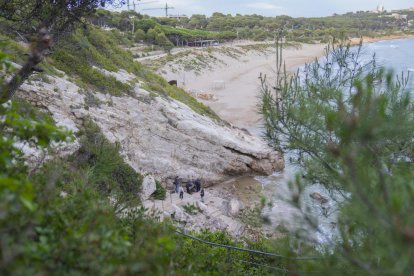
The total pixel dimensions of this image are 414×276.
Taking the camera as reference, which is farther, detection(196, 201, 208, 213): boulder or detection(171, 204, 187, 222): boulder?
detection(196, 201, 208, 213): boulder

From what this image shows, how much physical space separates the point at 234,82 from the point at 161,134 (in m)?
35.9

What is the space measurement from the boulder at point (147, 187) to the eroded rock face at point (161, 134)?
90 centimetres

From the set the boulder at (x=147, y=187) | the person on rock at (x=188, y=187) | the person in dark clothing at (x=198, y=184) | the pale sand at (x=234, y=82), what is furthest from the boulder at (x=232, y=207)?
the pale sand at (x=234, y=82)

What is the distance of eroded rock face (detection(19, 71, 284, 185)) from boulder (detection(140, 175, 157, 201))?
895 millimetres

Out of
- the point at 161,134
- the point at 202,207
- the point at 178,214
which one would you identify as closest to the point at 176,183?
the point at 202,207

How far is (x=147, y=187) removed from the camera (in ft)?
49.7

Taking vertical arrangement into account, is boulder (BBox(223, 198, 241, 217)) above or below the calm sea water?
below

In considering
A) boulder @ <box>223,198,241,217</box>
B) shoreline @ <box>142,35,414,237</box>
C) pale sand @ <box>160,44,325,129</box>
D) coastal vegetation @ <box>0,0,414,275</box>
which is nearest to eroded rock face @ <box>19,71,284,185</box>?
shoreline @ <box>142,35,414,237</box>

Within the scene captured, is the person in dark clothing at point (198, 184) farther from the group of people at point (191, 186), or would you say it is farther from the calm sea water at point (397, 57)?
the calm sea water at point (397, 57)

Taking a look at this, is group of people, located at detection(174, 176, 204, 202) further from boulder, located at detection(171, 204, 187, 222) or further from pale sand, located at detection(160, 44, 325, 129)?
pale sand, located at detection(160, 44, 325, 129)

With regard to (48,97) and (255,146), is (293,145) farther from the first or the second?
Answer: (255,146)

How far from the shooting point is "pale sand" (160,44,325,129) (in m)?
35.9

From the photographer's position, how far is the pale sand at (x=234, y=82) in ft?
118

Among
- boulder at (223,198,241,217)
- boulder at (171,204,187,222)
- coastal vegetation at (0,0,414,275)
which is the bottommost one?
boulder at (223,198,241,217)
